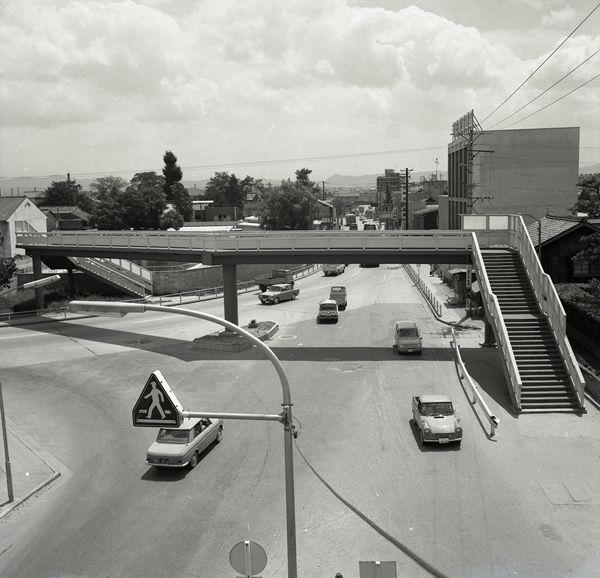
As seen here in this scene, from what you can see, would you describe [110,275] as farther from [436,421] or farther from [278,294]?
[436,421]

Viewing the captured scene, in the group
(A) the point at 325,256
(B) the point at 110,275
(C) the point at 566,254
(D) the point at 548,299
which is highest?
(A) the point at 325,256

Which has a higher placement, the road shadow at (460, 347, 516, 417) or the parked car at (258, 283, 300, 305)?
the road shadow at (460, 347, 516, 417)

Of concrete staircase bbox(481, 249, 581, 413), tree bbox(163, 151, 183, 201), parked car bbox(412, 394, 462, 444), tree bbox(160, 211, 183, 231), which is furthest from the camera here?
tree bbox(163, 151, 183, 201)

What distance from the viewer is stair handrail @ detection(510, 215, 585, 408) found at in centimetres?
2748

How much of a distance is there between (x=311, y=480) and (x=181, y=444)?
436cm

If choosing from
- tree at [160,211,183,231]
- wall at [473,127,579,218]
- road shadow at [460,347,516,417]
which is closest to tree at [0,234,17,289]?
road shadow at [460,347,516,417]

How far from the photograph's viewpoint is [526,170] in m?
70.9

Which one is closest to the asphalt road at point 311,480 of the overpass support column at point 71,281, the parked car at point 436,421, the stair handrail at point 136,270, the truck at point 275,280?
the parked car at point 436,421

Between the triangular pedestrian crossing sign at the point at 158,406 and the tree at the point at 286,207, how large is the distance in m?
93.8

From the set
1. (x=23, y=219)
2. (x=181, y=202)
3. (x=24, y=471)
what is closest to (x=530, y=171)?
(x=23, y=219)

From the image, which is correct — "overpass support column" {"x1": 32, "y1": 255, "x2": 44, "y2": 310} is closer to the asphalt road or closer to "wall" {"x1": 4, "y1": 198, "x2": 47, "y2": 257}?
"wall" {"x1": 4, "y1": 198, "x2": 47, "y2": 257}

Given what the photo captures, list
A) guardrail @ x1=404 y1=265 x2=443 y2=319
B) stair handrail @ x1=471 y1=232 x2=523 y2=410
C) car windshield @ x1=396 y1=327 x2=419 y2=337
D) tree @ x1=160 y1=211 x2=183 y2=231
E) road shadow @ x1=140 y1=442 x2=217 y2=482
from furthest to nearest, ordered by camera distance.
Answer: tree @ x1=160 y1=211 x2=183 y2=231 < guardrail @ x1=404 y1=265 x2=443 y2=319 < car windshield @ x1=396 y1=327 x2=419 y2=337 < stair handrail @ x1=471 y1=232 x2=523 y2=410 < road shadow @ x1=140 y1=442 x2=217 y2=482

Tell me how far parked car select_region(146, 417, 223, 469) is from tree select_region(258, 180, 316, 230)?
84247mm

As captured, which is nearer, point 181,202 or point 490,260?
point 490,260
